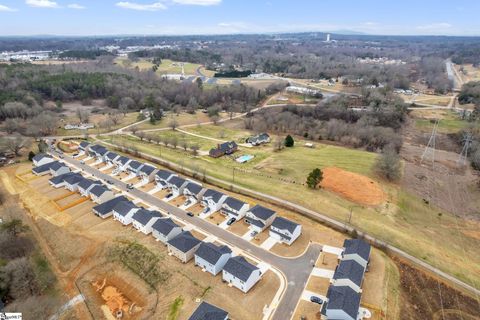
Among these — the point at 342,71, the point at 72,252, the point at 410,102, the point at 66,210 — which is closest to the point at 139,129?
the point at 66,210

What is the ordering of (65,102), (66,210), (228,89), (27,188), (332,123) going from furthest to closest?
(228,89) < (65,102) < (332,123) < (27,188) < (66,210)

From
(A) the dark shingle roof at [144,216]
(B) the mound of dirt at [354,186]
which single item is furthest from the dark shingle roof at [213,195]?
(B) the mound of dirt at [354,186]

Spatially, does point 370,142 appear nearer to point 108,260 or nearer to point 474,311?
point 474,311

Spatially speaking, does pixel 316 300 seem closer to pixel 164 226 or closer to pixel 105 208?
pixel 164 226

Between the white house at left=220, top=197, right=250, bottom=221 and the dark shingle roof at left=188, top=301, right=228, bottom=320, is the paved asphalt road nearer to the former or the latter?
the white house at left=220, top=197, right=250, bottom=221

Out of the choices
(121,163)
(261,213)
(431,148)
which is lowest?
(431,148)

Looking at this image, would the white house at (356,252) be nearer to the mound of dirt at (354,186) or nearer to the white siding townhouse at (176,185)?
the mound of dirt at (354,186)

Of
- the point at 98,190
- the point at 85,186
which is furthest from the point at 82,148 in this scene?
the point at 98,190

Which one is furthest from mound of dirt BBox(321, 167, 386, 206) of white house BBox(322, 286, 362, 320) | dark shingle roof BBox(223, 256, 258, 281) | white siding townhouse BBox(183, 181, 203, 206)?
dark shingle roof BBox(223, 256, 258, 281)
